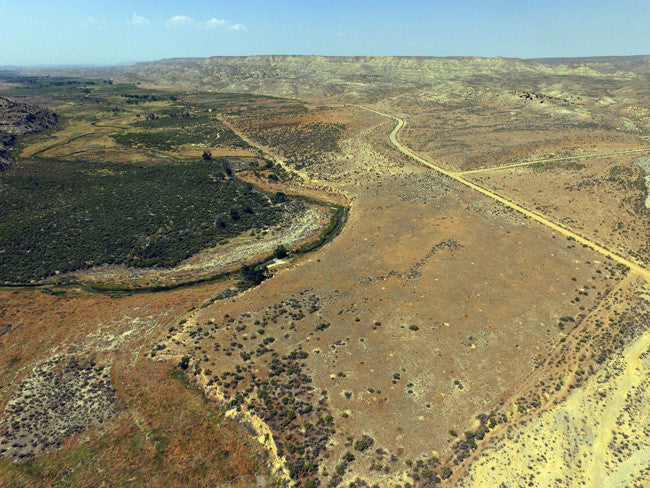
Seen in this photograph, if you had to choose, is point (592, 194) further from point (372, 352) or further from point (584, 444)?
point (372, 352)

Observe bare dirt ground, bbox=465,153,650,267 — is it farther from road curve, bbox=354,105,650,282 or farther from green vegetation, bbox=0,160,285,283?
green vegetation, bbox=0,160,285,283

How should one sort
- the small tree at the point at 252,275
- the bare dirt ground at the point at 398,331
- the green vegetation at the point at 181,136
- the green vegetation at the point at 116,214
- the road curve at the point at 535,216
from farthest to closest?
the green vegetation at the point at 181,136, the green vegetation at the point at 116,214, the road curve at the point at 535,216, the small tree at the point at 252,275, the bare dirt ground at the point at 398,331

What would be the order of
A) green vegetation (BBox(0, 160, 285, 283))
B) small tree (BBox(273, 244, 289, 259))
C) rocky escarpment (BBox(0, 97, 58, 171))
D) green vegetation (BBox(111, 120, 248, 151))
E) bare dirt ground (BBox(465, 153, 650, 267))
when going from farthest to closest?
rocky escarpment (BBox(0, 97, 58, 171)) → green vegetation (BBox(111, 120, 248, 151)) → bare dirt ground (BBox(465, 153, 650, 267)) → small tree (BBox(273, 244, 289, 259)) → green vegetation (BBox(0, 160, 285, 283))

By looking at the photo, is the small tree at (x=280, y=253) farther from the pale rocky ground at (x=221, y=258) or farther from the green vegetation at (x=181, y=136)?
the green vegetation at (x=181, y=136)

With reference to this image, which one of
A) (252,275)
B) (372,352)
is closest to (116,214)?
(252,275)

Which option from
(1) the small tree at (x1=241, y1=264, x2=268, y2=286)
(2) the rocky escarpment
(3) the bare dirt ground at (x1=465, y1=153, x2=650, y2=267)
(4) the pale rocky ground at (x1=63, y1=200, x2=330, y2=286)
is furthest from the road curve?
(2) the rocky escarpment

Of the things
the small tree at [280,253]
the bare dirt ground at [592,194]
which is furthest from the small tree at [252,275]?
the bare dirt ground at [592,194]
